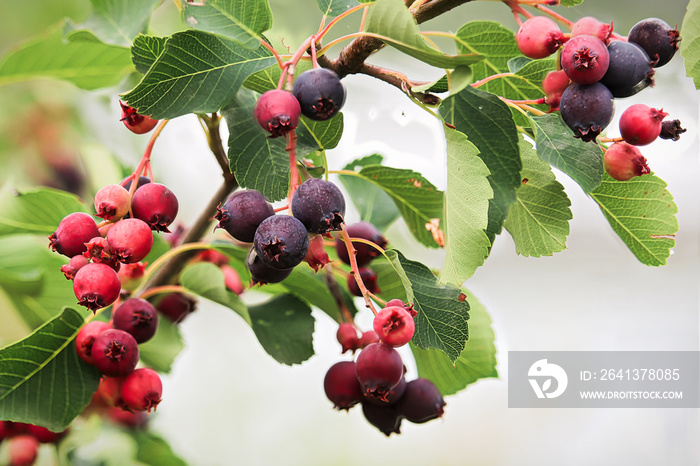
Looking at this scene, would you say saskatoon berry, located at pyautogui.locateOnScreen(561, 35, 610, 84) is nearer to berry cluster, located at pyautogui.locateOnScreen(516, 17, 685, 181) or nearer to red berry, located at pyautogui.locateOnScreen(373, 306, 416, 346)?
berry cluster, located at pyautogui.locateOnScreen(516, 17, 685, 181)

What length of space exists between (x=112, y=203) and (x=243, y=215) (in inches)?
3.8

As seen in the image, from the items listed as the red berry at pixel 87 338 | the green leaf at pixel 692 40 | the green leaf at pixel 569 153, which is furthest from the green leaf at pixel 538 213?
the red berry at pixel 87 338

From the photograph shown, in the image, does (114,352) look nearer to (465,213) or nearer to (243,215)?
(243,215)

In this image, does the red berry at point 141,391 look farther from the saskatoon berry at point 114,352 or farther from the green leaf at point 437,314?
the green leaf at point 437,314

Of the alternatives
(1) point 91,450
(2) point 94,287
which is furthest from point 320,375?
(2) point 94,287

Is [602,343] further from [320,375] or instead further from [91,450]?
[91,450]

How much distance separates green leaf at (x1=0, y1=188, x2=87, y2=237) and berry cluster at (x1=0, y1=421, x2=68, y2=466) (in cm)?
22

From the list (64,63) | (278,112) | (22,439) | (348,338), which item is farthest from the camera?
(64,63)

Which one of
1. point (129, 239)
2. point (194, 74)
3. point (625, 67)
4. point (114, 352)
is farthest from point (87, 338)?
point (625, 67)

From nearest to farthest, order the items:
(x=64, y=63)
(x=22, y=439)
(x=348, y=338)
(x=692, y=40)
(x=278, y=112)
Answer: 1. (x=278, y=112)
2. (x=692, y=40)
3. (x=348, y=338)
4. (x=22, y=439)
5. (x=64, y=63)

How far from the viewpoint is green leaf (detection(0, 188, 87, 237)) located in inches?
26.9

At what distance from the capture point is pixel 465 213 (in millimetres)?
430

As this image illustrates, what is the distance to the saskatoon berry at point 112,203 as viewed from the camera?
45cm

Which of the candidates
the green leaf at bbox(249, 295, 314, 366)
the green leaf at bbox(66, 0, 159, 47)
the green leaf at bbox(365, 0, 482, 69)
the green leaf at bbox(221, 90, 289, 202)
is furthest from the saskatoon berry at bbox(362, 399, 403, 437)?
the green leaf at bbox(66, 0, 159, 47)
